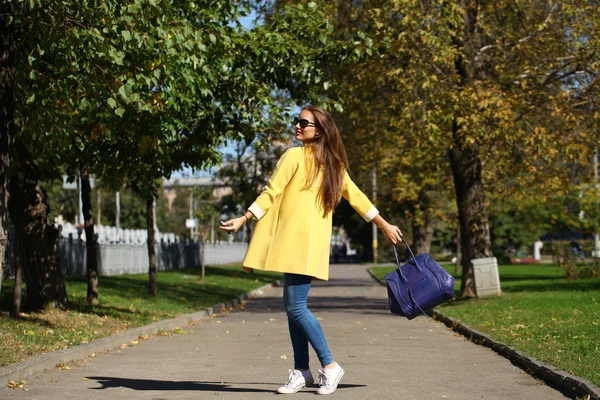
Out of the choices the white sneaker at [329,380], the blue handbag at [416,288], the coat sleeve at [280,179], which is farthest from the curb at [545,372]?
the coat sleeve at [280,179]

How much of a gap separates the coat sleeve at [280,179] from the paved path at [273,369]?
1486 millimetres

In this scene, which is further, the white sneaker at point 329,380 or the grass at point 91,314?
the grass at point 91,314

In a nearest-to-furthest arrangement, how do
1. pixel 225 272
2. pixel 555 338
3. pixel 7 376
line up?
1. pixel 7 376
2. pixel 555 338
3. pixel 225 272

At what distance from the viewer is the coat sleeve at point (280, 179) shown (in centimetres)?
720

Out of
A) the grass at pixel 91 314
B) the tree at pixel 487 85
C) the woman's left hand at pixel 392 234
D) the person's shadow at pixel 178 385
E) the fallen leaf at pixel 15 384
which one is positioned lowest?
the person's shadow at pixel 178 385

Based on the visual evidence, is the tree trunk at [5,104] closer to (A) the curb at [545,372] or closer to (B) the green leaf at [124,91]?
(B) the green leaf at [124,91]

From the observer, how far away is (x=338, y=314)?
19.5 m

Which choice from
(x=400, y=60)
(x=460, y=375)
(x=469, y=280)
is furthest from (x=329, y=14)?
(x=460, y=375)

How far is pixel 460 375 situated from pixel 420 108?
10565mm

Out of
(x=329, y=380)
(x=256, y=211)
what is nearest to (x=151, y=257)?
(x=329, y=380)

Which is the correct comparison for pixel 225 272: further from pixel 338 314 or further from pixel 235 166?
pixel 338 314

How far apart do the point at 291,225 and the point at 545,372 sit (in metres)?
2.82

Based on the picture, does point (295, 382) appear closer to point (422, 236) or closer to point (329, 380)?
point (329, 380)

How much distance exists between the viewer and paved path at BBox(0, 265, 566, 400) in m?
7.72
